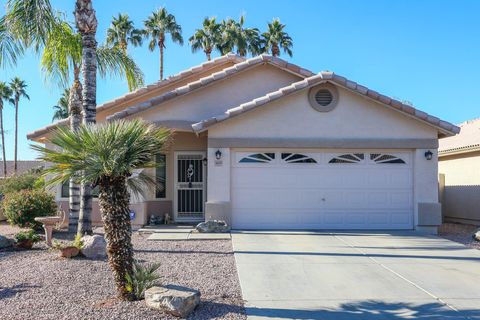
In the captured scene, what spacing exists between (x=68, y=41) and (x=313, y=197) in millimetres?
8307

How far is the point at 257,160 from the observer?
13938 millimetres

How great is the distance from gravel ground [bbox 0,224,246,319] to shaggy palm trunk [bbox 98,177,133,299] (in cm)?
51

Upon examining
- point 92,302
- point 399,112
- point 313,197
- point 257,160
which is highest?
point 399,112

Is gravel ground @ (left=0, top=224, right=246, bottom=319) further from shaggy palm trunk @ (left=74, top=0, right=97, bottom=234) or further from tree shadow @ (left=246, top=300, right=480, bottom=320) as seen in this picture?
shaggy palm trunk @ (left=74, top=0, right=97, bottom=234)

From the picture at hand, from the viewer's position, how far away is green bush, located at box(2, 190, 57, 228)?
1354 cm

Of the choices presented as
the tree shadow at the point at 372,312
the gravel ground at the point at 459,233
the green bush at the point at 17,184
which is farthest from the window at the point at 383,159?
the green bush at the point at 17,184

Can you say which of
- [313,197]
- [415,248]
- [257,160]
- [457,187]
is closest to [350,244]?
[415,248]

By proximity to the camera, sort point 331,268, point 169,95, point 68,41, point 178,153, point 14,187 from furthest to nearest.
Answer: point 14,187 → point 178,153 → point 169,95 → point 68,41 → point 331,268

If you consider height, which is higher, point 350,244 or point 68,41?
point 68,41

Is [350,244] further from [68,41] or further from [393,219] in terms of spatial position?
[68,41]

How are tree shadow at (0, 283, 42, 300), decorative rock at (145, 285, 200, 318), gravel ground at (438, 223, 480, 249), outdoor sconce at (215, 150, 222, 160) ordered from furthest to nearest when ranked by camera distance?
outdoor sconce at (215, 150, 222, 160), gravel ground at (438, 223, 480, 249), tree shadow at (0, 283, 42, 300), decorative rock at (145, 285, 200, 318)

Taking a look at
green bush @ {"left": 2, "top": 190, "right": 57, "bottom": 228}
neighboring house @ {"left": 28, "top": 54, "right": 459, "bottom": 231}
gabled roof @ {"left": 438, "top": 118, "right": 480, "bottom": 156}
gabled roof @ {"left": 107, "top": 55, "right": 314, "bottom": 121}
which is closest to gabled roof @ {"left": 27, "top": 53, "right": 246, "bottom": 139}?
gabled roof @ {"left": 107, "top": 55, "right": 314, "bottom": 121}

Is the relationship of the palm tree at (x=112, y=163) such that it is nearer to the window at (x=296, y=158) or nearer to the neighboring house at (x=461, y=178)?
the window at (x=296, y=158)

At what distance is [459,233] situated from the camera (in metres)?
14.3
